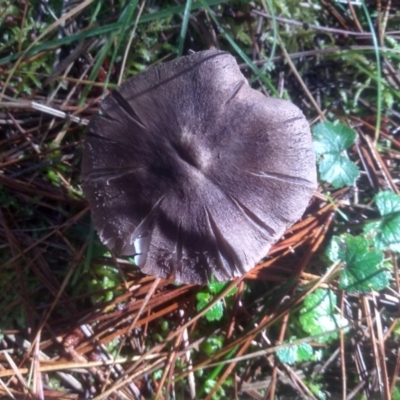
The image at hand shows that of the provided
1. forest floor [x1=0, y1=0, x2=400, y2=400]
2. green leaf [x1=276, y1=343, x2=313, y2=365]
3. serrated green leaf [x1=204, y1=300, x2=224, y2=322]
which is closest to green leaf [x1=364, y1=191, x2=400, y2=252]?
forest floor [x1=0, y1=0, x2=400, y2=400]

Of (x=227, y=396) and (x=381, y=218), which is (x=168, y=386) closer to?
(x=227, y=396)

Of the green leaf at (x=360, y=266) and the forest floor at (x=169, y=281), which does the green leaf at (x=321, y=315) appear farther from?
the green leaf at (x=360, y=266)

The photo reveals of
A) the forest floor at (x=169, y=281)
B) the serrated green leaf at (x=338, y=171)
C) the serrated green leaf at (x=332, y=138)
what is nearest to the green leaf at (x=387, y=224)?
the forest floor at (x=169, y=281)

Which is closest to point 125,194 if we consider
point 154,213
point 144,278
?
point 154,213

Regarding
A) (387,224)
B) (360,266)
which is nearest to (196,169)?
(360,266)

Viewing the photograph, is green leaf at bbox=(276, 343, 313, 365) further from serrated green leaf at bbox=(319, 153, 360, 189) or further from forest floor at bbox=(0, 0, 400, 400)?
serrated green leaf at bbox=(319, 153, 360, 189)
